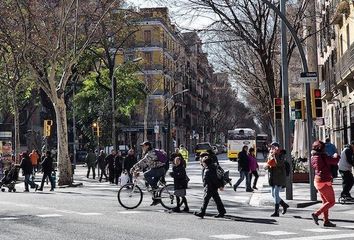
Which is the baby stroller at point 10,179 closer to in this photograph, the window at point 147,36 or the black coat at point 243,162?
the black coat at point 243,162

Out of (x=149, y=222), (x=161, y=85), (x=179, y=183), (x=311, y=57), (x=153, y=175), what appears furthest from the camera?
(x=161, y=85)

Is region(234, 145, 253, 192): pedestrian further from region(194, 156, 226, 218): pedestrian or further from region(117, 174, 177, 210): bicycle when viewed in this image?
region(194, 156, 226, 218): pedestrian

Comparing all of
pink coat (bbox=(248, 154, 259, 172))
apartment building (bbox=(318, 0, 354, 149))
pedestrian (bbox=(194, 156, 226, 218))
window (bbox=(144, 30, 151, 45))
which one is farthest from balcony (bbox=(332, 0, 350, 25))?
window (bbox=(144, 30, 151, 45))

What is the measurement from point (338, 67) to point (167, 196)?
56.6 ft

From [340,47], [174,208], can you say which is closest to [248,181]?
[174,208]

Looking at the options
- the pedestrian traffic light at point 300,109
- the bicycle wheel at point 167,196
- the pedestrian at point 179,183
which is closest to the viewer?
the pedestrian at point 179,183

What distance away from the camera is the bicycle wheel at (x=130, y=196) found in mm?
16062

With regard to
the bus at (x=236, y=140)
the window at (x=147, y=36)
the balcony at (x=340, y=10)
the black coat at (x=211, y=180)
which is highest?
the window at (x=147, y=36)

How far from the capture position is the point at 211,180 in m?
14.0

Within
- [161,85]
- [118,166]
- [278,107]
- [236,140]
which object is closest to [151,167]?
[278,107]

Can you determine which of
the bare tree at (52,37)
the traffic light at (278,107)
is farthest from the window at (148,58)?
the traffic light at (278,107)

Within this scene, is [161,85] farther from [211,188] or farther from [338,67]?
[211,188]

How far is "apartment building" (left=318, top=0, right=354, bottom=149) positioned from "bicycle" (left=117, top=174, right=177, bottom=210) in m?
13.2

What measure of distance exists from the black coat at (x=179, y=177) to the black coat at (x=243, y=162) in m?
7.20
